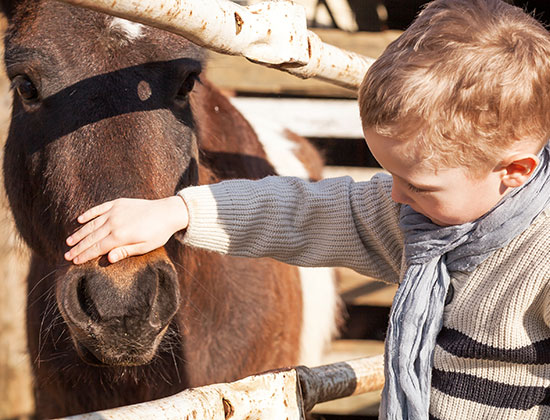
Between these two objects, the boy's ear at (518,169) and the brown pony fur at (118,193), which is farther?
the brown pony fur at (118,193)

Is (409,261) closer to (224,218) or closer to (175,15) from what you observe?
(224,218)

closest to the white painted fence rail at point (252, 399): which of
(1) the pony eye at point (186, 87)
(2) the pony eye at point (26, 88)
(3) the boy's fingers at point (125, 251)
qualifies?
(3) the boy's fingers at point (125, 251)

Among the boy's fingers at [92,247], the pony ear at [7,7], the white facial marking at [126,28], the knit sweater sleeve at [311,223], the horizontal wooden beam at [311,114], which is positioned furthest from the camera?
Answer: the horizontal wooden beam at [311,114]

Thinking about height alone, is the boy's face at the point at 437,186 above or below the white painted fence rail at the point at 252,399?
above

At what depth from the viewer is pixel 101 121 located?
151cm

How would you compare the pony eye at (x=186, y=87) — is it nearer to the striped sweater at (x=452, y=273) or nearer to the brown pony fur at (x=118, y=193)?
the brown pony fur at (x=118, y=193)

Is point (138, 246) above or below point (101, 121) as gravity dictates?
below

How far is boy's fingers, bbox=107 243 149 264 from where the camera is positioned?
4.10 feet

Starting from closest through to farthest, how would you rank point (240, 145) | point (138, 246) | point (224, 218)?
point (138, 246) < point (224, 218) < point (240, 145)

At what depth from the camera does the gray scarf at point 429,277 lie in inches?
48.3

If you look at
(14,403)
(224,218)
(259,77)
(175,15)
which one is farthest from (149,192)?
(14,403)

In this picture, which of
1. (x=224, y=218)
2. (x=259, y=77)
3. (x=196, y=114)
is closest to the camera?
(x=224, y=218)

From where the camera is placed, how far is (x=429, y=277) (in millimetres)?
1294

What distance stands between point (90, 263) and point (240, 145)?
1215 millimetres
